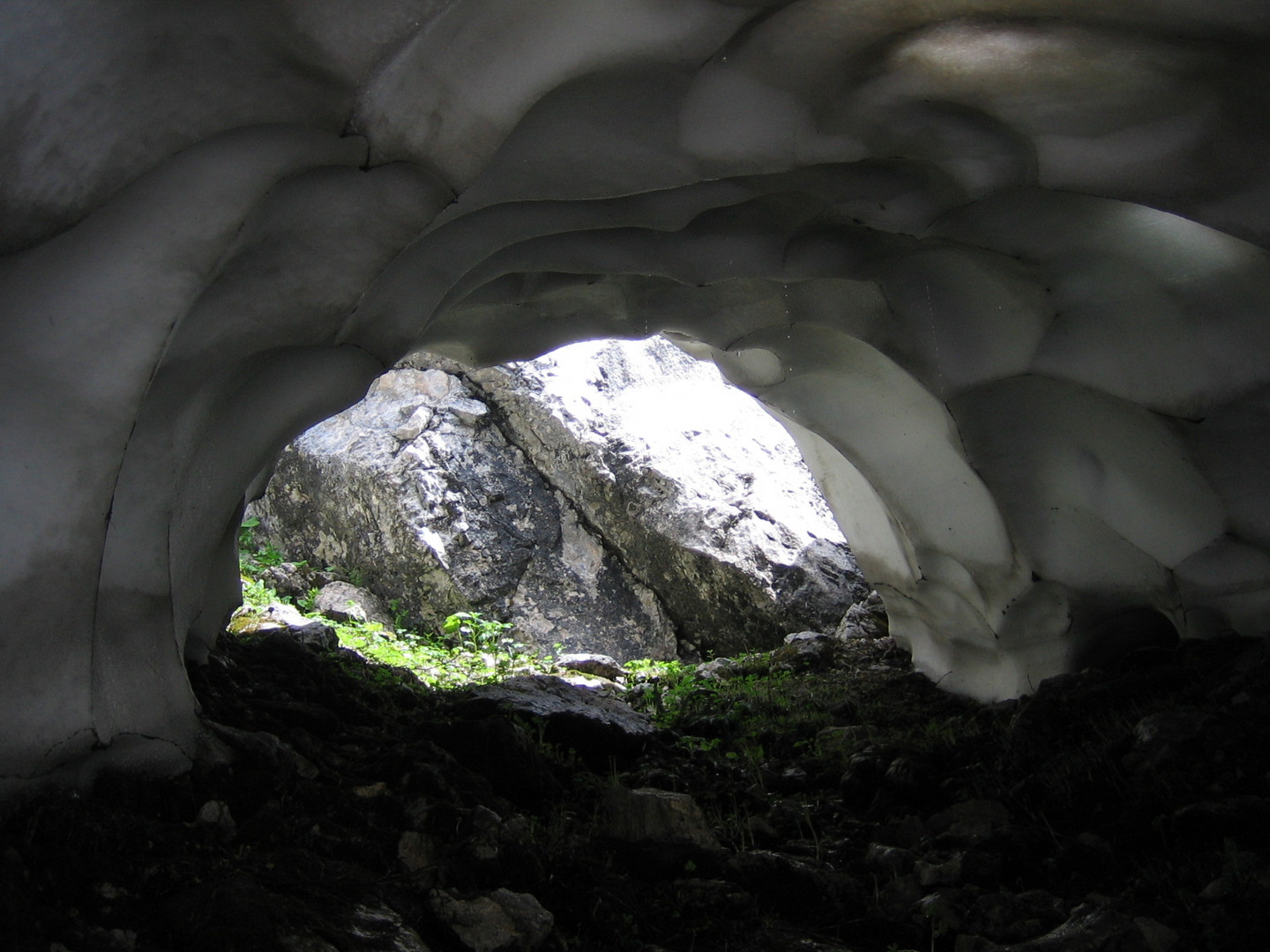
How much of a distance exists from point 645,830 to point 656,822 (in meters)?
0.05

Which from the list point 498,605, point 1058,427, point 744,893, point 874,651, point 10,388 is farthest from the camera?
point 498,605

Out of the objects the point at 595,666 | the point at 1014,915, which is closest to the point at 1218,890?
the point at 1014,915

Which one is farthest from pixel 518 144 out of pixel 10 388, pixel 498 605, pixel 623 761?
pixel 498 605

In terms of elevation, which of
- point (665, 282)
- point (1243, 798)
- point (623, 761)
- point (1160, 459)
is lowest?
point (623, 761)

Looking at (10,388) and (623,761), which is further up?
(10,388)

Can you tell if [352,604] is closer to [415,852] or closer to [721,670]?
[721,670]

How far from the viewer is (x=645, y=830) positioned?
3.54 meters

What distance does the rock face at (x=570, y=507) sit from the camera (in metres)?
9.06

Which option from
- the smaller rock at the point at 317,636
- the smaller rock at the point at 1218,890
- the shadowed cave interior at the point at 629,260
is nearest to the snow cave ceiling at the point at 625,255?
the shadowed cave interior at the point at 629,260

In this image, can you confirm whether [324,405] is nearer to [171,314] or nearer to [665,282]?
[171,314]

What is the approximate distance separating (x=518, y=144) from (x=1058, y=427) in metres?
2.88

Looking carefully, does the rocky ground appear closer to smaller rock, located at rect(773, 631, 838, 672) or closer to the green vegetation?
smaller rock, located at rect(773, 631, 838, 672)

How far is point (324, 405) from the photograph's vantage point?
12.8 feet

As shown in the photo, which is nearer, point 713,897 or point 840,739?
point 713,897
